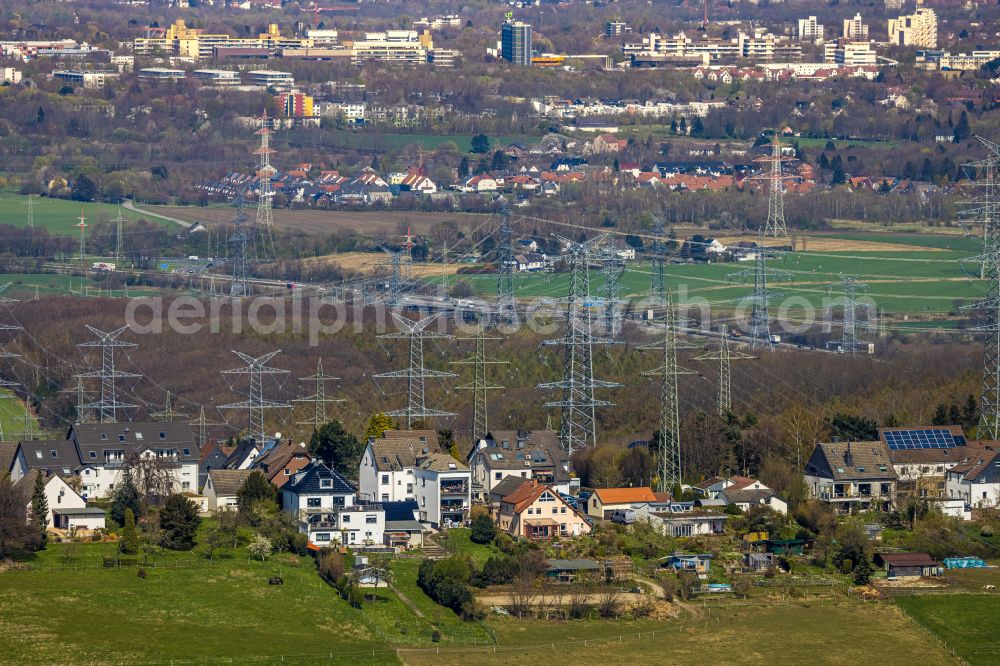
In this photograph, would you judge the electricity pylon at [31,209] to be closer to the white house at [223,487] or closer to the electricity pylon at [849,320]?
the electricity pylon at [849,320]

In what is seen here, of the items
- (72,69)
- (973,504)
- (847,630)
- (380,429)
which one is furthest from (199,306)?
(72,69)

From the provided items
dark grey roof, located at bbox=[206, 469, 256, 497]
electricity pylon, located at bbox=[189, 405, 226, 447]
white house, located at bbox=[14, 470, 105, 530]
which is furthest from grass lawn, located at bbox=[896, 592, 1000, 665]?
electricity pylon, located at bbox=[189, 405, 226, 447]

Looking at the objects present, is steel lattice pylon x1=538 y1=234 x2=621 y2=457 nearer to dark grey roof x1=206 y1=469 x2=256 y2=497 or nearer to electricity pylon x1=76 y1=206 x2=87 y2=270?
dark grey roof x1=206 y1=469 x2=256 y2=497

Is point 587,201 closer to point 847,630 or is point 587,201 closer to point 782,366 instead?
point 782,366

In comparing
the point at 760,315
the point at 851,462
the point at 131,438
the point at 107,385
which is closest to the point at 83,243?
the point at 760,315

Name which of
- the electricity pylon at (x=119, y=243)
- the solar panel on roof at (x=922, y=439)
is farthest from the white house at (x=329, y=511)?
the electricity pylon at (x=119, y=243)

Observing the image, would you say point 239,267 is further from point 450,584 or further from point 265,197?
point 450,584
